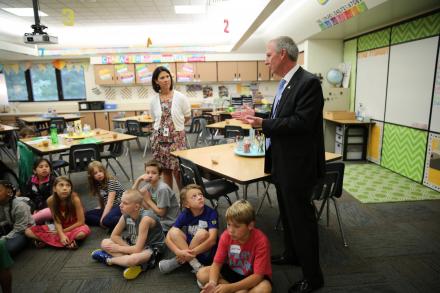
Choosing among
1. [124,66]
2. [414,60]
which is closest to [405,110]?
[414,60]

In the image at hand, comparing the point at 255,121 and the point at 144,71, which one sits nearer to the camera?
the point at 255,121

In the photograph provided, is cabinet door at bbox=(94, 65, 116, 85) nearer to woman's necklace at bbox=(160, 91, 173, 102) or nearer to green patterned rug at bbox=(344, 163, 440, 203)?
woman's necklace at bbox=(160, 91, 173, 102)

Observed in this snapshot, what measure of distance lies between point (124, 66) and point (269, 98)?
15.6 ft

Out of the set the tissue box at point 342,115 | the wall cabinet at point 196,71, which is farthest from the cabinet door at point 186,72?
the tissue box at point 342,115

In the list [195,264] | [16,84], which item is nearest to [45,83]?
[16,84]

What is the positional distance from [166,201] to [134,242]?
0.44 meters

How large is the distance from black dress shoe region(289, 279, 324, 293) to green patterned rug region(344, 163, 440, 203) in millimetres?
2154

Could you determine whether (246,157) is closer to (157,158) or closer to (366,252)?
(157,158)

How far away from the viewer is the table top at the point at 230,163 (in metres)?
2.34

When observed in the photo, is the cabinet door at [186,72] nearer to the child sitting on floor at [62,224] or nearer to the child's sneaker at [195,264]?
the child sitting on floor at [62,224]

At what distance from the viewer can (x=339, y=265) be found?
2.41m

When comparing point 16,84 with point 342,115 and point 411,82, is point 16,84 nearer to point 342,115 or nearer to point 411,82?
point 342,115

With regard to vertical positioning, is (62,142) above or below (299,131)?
A: below

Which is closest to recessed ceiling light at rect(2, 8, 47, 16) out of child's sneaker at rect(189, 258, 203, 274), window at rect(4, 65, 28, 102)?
window at rect(4, 65, 28, 102)
